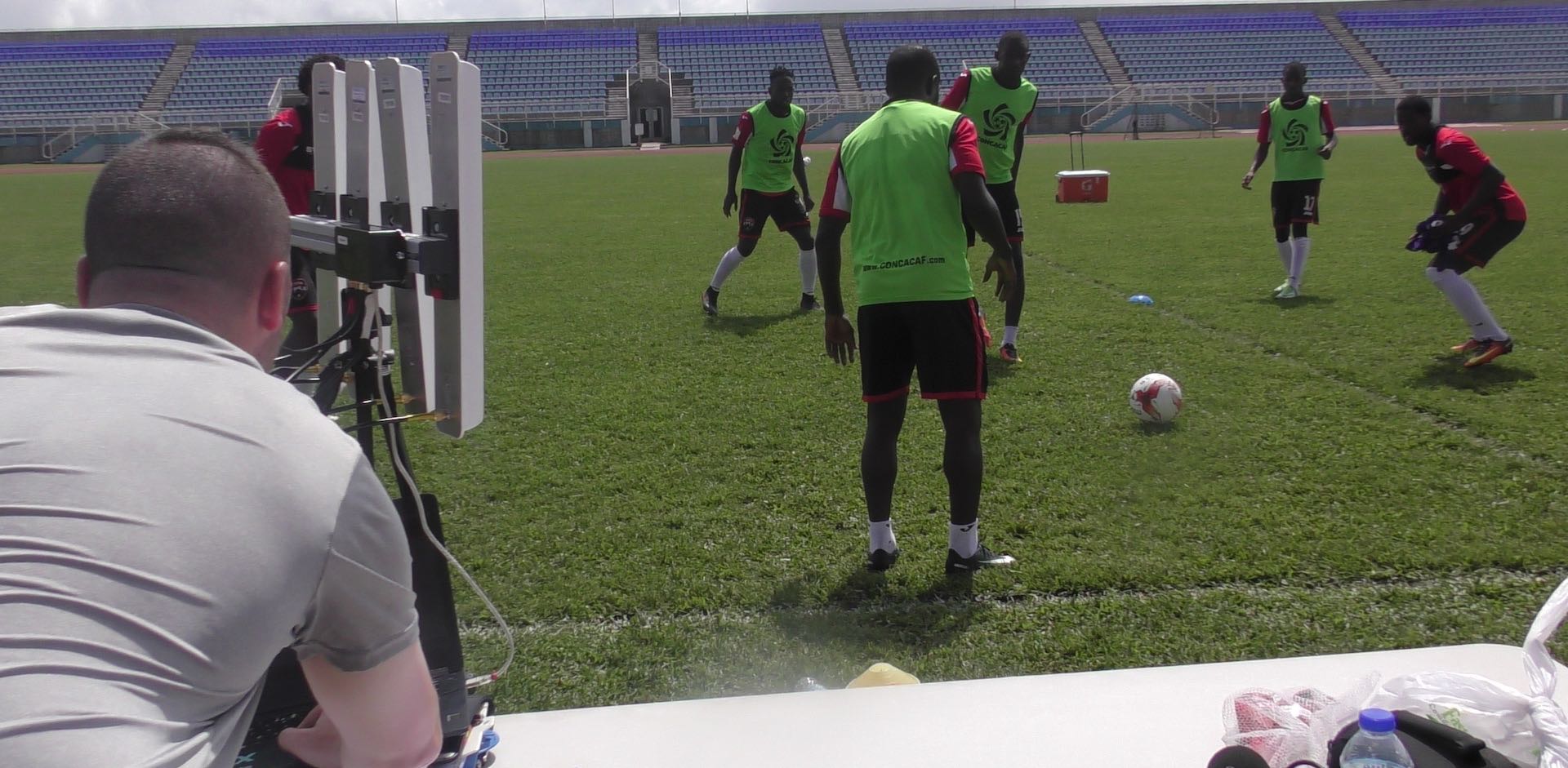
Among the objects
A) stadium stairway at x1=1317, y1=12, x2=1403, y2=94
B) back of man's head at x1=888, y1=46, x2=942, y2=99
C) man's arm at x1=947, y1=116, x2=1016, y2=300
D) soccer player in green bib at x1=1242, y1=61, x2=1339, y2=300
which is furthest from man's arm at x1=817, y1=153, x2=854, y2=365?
stadium stairway at x1=1317, y1=12, x2=1403, y2=94

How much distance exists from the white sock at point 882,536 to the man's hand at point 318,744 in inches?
96.7

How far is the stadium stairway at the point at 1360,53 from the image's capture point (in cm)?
4673

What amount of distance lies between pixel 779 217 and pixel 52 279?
799 centimetres

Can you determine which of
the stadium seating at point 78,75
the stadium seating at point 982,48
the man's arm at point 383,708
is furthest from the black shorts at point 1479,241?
the stadium seating at point 78,75

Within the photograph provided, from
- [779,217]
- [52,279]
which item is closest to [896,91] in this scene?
[779,217]

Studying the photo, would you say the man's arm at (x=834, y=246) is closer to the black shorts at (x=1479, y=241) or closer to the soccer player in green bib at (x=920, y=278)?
the soccer player in green bib at (x=920, y=278)

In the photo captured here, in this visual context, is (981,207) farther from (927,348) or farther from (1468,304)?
(1468,304)

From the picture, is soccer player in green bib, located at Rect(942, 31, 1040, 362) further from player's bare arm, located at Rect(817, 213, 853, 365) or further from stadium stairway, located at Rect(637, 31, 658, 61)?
stadium stairway, located at Rect(637, 31, 658, 61)

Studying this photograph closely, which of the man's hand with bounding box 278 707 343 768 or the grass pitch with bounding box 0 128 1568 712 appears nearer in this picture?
the man's hand with bounding box 278 707 343 768

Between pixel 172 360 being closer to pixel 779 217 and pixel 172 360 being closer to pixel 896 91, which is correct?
pixel 896 91

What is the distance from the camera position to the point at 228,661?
1239mm

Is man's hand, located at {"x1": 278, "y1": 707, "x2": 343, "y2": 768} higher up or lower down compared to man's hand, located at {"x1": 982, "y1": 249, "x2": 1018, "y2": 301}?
lower down

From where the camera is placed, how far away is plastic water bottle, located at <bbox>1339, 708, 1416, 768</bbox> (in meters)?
1.93

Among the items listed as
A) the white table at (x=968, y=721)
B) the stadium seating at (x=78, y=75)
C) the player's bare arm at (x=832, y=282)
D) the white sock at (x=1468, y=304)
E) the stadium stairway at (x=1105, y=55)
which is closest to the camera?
the white table at (x=968, y=721)
